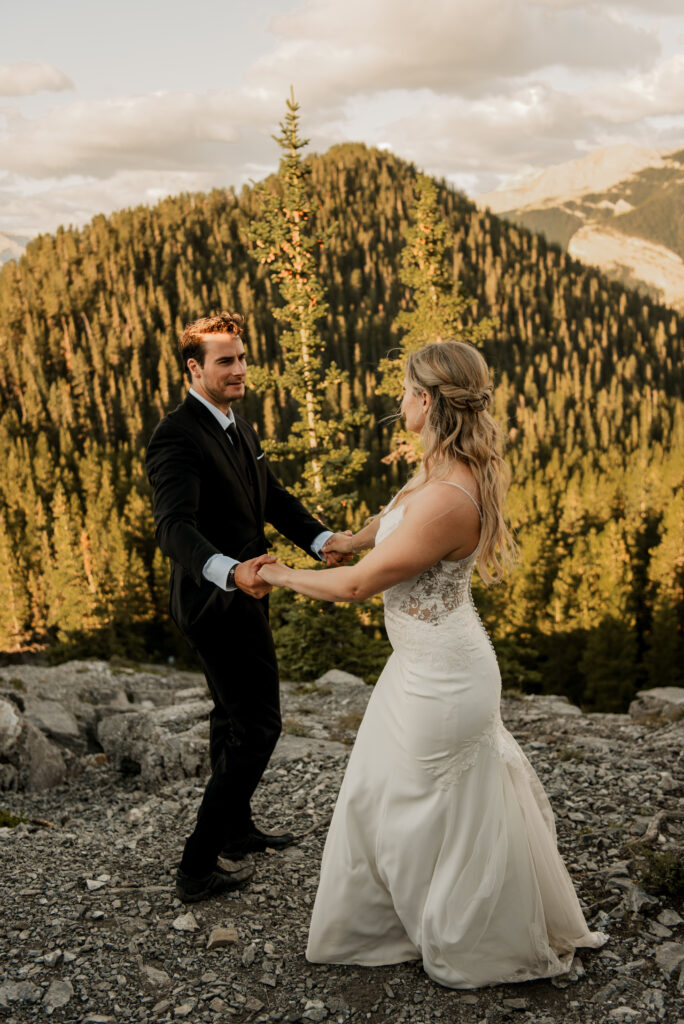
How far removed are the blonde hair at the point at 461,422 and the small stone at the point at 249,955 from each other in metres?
2.51

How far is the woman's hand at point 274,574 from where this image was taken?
3.94 meters

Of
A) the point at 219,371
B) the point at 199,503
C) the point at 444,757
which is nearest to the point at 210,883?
the point at 444,757

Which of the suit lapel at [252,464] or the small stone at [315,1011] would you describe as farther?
the suit lapel at [252,464]

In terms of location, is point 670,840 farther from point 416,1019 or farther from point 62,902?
point 62,902

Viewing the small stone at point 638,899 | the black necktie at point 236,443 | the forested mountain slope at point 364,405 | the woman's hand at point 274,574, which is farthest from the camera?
the forested mountain slope at point 364,405

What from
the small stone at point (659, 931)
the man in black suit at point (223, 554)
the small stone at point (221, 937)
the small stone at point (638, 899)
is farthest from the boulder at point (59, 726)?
the small stone at point (659, 931)

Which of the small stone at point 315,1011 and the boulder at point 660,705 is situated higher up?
the small stone at point 315,1011

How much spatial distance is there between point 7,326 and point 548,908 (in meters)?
139

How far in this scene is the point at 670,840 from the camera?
17.9 feet

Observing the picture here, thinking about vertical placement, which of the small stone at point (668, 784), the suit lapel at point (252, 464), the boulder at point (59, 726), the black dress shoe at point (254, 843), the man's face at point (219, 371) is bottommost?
the boulder at point (59, 726)

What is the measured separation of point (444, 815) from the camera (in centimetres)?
385

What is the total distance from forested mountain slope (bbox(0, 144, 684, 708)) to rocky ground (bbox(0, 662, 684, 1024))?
257 inches

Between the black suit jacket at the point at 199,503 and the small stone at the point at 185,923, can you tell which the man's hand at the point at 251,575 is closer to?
the black suit jacket at the point at 199,503

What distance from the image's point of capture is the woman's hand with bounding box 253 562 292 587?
3.94 m
